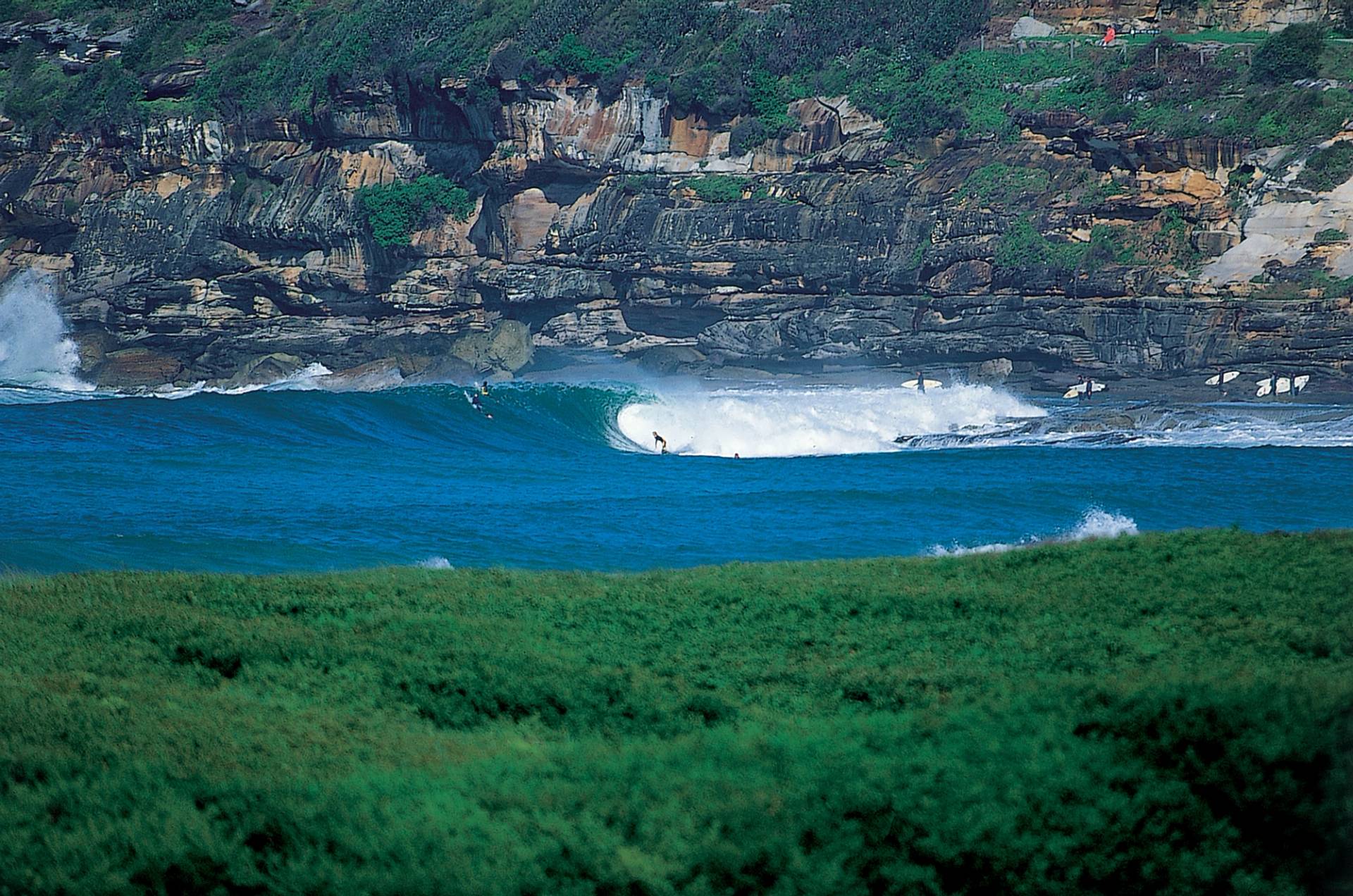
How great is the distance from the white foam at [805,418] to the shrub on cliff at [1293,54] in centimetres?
1168

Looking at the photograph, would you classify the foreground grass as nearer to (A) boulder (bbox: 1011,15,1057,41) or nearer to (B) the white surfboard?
(B) the white surfboard

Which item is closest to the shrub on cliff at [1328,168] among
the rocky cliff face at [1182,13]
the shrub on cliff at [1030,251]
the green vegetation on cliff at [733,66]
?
the green vegetation on cliff at [733,66]

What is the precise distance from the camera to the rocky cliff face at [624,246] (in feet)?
114

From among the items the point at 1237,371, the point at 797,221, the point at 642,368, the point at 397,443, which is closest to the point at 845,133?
the point at 797,221

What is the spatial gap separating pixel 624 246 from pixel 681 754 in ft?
113

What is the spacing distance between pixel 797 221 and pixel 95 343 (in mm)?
24388

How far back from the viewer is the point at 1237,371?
110ft

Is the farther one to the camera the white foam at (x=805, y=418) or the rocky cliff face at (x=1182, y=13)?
the rocky cliff face at (x=1182, y=13)

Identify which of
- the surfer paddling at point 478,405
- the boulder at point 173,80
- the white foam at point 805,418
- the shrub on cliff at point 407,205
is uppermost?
the boulder at point 173,80

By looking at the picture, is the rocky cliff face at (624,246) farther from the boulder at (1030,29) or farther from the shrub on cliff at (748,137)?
the boulder at (1030,29)

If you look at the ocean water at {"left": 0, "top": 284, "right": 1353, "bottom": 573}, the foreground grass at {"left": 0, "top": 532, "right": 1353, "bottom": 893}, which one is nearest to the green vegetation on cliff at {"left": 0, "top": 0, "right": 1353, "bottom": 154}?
the ocean water at {"left": 0, "top": 284, "right": 1353, "bottom": 573}

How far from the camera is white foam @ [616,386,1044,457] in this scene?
2838 centimetres

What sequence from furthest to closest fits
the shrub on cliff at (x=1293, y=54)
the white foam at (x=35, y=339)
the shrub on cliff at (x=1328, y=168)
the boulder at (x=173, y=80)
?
1. the boulder at (x=173, y=80)
2. the white foam at (x=35, y=339)
3. the shrub on cliff at (x=1293, y=54)
4. the shrub on cliff at (x=1328, y=168)

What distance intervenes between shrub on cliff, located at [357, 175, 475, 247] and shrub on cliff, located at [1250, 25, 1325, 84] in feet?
80.4
